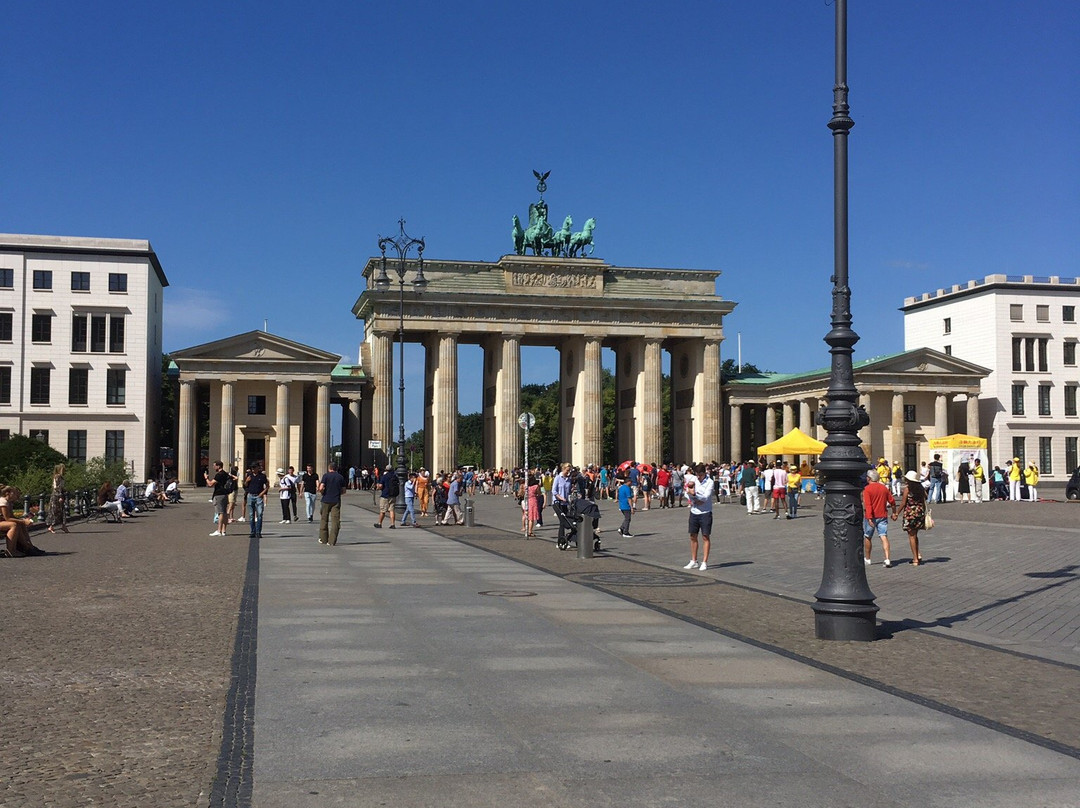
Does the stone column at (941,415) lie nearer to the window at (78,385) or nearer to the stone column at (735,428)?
the stone column at (735,428)

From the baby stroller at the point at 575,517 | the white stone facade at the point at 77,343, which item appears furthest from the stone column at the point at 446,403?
the baby stroller at the point at 575,517

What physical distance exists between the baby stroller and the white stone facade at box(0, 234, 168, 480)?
53921mm

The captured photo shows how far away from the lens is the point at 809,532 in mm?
31078

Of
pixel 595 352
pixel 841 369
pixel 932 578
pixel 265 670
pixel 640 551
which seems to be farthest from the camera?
pixel 595 352

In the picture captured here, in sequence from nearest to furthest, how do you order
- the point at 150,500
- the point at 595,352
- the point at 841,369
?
the point at 841,369 → the point at 150,500 → the point at 595,352

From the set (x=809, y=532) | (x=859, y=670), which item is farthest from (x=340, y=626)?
(x=809, y=532)

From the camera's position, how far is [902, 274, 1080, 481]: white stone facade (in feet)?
291

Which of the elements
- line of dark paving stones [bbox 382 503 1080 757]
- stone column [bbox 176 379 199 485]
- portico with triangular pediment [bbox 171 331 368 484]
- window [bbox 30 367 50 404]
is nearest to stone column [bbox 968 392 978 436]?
portico with triangular pediment [bbox 171 331 368 484]

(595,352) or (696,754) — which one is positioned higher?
(595,352)

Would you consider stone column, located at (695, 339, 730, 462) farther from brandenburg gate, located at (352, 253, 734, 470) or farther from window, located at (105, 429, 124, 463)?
window, located at (105, 429, 124, 463)

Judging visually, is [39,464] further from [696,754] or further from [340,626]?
[696,754]

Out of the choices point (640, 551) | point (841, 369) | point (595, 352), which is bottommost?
point (640, 551)

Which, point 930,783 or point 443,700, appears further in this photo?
point 443,700

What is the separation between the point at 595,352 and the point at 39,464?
50056mm
